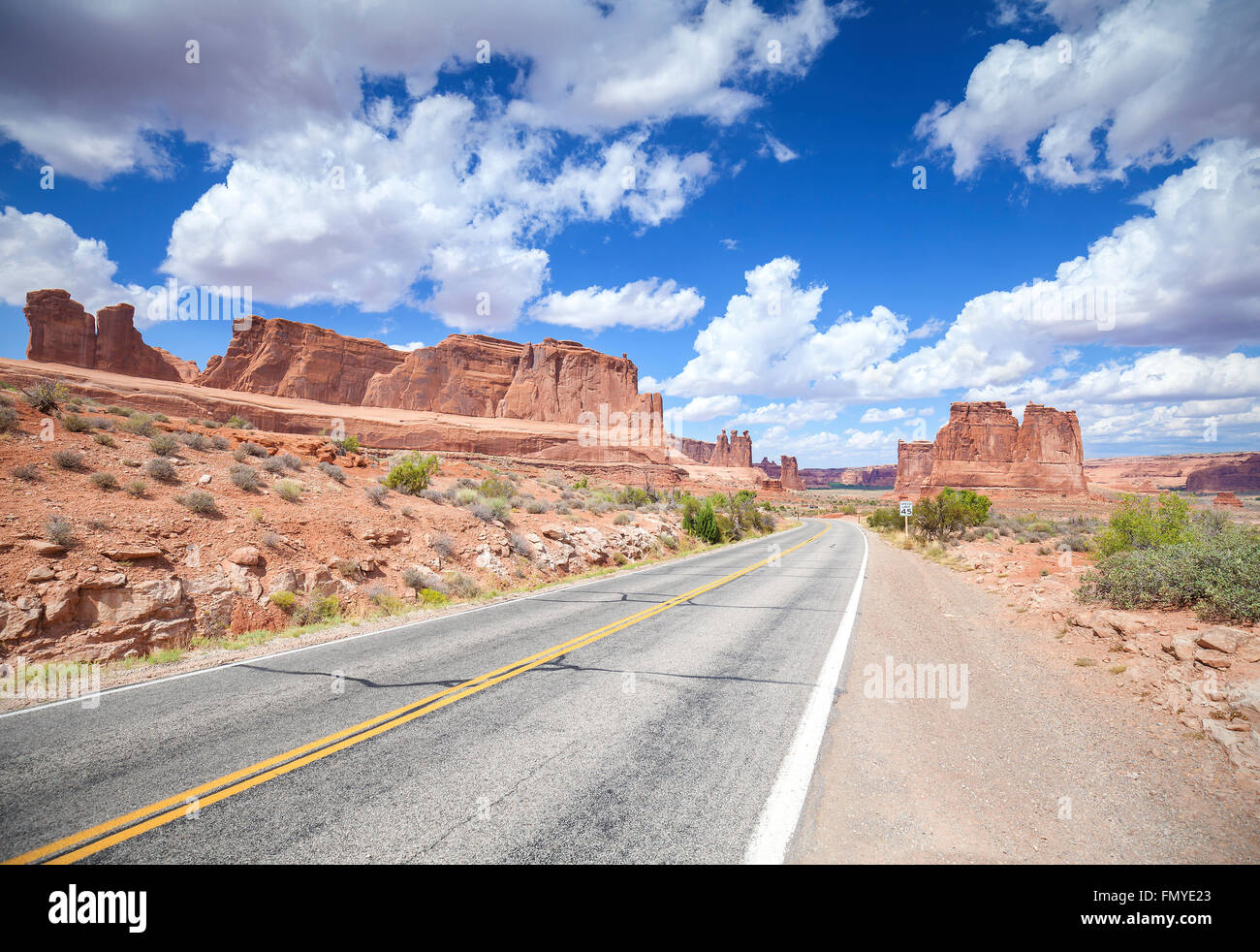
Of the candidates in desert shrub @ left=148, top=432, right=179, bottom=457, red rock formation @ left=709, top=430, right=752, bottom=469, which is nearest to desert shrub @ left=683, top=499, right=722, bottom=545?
desert shrub @ left=148, top=432, right=179, bottom=457

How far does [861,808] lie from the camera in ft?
12.0

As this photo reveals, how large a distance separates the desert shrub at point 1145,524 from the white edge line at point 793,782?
10.8 meters

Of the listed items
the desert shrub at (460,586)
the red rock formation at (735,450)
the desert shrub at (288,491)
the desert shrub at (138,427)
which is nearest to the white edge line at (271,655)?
the desert shrub at (460,586)

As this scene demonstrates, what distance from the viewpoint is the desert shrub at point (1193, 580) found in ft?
20.2

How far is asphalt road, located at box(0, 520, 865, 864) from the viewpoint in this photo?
313 centimetres

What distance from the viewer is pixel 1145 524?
12594mm

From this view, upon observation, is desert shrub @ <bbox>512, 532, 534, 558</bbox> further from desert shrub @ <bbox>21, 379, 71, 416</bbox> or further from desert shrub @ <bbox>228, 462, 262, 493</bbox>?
desert shrub @ <bbox>21, 379, 71, 416</bbox>

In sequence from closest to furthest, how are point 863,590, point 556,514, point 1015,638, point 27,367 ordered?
point 1015,638, point 863,590, point 556,514, point 27,367

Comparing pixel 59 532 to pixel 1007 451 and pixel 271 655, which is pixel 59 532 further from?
pixel 1007 451

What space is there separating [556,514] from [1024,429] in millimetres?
109192

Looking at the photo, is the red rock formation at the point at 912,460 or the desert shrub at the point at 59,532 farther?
the red rock formation at the point at 912,460

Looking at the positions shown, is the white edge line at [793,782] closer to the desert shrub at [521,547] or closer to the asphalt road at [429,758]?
the asphalt road at [429,758]
